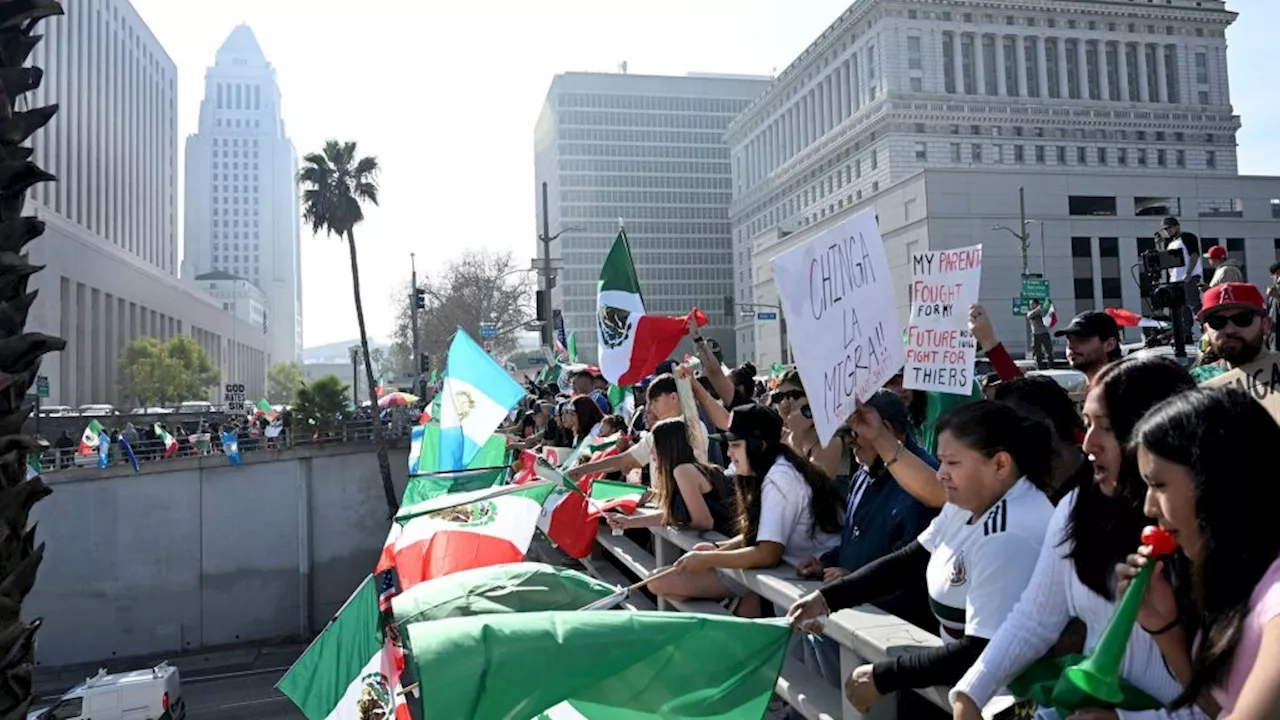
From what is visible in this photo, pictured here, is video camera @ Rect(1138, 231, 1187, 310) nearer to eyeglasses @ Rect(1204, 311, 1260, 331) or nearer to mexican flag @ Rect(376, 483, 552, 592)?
eyeglasses @ Rect(1204, 311, 1260, 331)

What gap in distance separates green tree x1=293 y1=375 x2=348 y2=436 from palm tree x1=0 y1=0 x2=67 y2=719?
30.8 m

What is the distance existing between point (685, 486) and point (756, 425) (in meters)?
1.14

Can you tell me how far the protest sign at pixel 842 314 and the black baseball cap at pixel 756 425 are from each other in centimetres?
43

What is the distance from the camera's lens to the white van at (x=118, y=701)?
57.3 feet

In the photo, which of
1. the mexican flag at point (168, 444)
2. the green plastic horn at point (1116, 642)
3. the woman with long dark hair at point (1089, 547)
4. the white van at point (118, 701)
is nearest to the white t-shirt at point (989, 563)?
the woman with long dark hair at point (1089, 547)

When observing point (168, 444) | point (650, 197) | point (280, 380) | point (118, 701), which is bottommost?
point (118, 701)

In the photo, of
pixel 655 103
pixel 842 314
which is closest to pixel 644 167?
pixel 655 103

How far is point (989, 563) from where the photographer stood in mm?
2816

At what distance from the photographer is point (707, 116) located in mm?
127188

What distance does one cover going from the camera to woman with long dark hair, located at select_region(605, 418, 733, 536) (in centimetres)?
552

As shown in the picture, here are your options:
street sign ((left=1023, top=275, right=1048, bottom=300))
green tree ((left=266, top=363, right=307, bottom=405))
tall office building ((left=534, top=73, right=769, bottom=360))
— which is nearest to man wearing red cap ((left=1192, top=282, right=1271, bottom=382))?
street sign ((left=1023, top=275, right=1048, bottom=300))

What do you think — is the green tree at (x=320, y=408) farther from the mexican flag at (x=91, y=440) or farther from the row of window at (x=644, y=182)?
the row of window at (x=644, y=182)

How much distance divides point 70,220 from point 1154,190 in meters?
78.4

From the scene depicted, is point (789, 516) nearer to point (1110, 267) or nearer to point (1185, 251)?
point (1185, 251)
